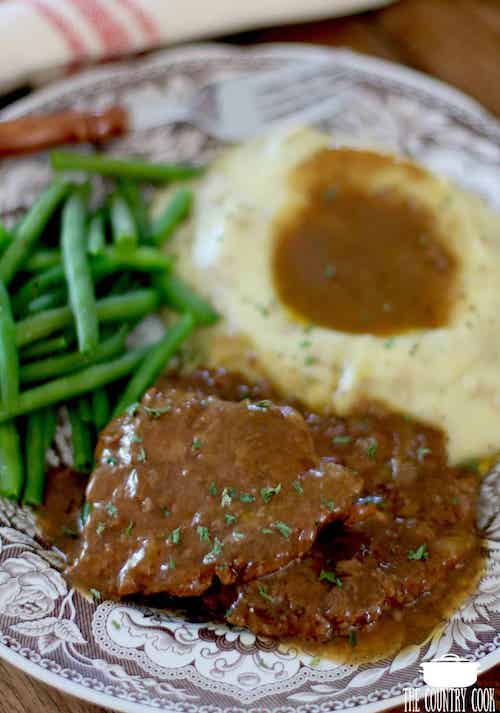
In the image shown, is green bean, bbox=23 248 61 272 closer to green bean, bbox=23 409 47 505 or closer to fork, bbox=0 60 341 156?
green bean, bbox=23 409 47 505

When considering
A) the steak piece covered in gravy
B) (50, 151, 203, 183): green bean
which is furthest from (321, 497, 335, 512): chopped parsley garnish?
(50, 151, 203, 183): green bean

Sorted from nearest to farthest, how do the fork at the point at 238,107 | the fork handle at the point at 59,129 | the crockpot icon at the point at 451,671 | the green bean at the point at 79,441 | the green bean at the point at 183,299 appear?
the crockpot icon at the point at 451,671, the green bean at the point at 79,441, the green bean at the point at 183,299, the fork handle at the point at 59,129, the fork at the point at 238,107

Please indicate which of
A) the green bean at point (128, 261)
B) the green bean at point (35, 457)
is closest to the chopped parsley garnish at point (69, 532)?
the green bean at point (35, 457)

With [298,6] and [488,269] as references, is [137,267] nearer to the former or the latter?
[488,269]

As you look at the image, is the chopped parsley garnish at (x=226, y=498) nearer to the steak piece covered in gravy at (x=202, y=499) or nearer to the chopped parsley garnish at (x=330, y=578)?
the steak piece covered in gravy at (x=202, y=499)

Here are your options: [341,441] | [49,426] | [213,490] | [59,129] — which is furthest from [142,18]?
[213,490]

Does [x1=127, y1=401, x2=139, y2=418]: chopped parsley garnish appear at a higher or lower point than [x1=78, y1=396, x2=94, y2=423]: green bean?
higher

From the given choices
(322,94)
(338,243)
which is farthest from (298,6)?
(338,243)
